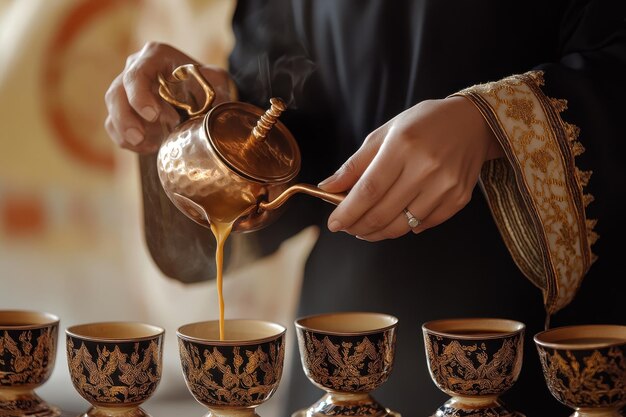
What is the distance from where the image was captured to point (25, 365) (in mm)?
926

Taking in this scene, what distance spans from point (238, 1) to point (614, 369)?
0.87 meters

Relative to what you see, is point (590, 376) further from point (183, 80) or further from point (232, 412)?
point (183, 80)

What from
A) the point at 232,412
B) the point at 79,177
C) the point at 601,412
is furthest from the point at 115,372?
the point at 79,177

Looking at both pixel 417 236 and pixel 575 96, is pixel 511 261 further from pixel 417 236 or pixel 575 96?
pixel 575 96

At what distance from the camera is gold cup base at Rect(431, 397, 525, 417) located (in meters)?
0.82

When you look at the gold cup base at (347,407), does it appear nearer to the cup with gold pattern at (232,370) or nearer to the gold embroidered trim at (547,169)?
the cup with gold pattern at (232,370)

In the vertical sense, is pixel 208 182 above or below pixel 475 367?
above

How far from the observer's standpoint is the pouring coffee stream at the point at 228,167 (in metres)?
0.89

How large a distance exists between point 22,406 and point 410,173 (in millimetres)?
487

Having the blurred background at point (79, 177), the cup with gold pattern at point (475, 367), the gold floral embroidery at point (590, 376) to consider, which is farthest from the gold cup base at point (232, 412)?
the blurred background at point (79, 177)

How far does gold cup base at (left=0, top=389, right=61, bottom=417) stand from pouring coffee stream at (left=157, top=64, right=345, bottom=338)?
224mm

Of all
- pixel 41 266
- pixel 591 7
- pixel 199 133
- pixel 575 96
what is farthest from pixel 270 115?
pixel 41 266

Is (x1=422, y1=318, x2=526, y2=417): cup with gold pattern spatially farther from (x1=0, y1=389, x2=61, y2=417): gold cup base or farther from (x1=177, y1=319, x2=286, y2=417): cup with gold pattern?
(x1=0, y1=389, x2=61, y2=417): gold cup base

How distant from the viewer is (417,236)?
123 cm
